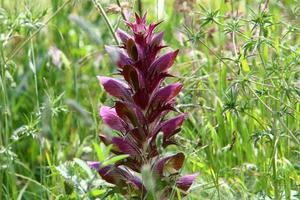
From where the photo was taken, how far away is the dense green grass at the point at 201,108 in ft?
8.55

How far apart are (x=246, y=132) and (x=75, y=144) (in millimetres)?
688

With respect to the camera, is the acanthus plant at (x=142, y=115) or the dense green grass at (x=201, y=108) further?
the dense green grass at (x=201, y=108)

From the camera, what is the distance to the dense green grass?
8.55 feet

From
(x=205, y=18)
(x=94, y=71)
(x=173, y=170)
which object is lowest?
(x=94, y=71)

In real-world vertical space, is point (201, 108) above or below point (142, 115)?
below

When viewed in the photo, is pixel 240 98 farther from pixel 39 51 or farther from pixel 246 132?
pixel 39 51

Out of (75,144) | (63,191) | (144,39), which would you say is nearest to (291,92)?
(144,39)

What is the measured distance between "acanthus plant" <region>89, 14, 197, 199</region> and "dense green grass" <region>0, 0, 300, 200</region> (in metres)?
0.08

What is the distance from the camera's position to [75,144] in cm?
344

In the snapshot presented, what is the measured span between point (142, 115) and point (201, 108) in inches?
43.8

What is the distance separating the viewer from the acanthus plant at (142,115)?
2.38m

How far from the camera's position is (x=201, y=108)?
349 cm

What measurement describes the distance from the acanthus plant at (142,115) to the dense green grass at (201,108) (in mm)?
84

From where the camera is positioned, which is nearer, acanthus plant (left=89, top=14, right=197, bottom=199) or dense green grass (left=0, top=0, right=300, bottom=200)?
acanthus plant (left=89, top=14, right=197, bottom=199)
